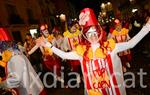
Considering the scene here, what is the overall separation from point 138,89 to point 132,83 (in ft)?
2.27

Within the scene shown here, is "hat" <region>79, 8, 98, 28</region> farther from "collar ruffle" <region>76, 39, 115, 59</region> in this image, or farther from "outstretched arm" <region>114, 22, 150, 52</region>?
"outstretched arm" <region>114, 22, 150, 52</region>

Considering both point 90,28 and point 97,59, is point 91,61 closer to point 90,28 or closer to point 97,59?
point 97,59

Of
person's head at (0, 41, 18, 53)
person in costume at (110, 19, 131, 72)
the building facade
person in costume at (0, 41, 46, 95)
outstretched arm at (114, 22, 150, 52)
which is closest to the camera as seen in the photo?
outstretched arm at (114, 22, 150, 52)

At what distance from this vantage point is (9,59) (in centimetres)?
590

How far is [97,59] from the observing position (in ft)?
18.7

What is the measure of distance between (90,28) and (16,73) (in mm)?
1253

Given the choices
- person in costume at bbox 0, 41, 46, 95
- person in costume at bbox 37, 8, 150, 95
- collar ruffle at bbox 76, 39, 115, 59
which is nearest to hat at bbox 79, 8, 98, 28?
person in costume at bbox 37, 8, 150, 95

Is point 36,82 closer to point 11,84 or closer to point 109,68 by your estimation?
point 11,84

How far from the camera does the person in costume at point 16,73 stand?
18.9 ft

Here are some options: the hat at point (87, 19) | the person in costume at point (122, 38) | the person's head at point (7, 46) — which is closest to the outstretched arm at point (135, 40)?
the hat at point (87, 19)

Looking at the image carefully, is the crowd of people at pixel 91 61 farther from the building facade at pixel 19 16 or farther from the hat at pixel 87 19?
the building facade at pixel 19 16

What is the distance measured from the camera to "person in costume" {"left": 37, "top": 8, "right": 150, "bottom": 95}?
569 centimetres

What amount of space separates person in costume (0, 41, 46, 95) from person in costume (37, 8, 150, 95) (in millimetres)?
807

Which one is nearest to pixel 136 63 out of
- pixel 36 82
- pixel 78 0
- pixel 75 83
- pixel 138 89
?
pixel 75 83
